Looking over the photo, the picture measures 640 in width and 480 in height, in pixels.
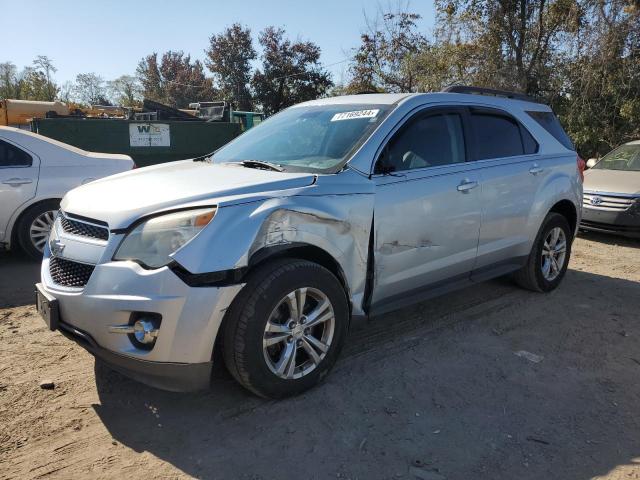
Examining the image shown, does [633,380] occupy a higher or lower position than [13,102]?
lower

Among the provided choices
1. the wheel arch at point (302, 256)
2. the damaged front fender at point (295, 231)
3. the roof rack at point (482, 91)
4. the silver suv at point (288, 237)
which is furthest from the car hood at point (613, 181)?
the wheel arch at point (302, 256)

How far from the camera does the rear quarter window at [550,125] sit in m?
4.96

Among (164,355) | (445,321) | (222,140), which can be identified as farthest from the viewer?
(222,140)

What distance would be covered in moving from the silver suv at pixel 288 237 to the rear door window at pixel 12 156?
303cm

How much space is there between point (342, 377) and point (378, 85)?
19920 millimetres

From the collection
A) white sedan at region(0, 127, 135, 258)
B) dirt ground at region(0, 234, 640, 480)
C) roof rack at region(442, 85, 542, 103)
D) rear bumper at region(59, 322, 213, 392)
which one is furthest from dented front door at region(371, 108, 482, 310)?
white sedan at region(0, 127, 135, 258)

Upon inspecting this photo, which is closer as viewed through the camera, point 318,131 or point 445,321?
point 318,131

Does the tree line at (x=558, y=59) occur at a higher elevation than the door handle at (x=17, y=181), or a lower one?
higher

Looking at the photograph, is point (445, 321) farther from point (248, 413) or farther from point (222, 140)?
point (222, 140)

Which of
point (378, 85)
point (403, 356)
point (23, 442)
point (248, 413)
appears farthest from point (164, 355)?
point (378, 85)

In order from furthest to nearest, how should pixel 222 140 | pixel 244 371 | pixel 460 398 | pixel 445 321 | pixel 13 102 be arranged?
pixel 13 102
pixel 222 140
pixel 445 321
pixel 460 398
pixel 244 371

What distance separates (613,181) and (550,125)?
12.6ft

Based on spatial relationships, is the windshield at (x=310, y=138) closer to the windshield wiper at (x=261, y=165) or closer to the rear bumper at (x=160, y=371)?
the windshield wiper at (x=261, y=165)

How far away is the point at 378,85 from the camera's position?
2170cm
